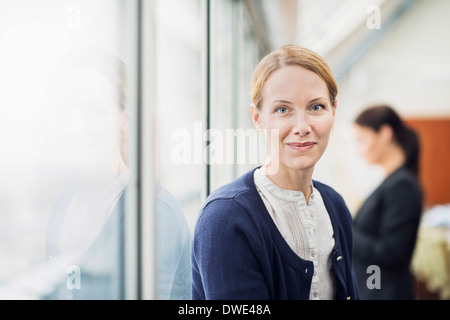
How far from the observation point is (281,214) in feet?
2.13

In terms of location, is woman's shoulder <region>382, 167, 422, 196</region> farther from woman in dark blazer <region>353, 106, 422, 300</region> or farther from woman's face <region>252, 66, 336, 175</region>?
woman's face <region>252, 66, 336, 175</region>

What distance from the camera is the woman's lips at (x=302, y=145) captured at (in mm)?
649

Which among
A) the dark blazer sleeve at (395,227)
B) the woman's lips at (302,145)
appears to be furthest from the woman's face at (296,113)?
the dark blazer sleeve at (395,227)

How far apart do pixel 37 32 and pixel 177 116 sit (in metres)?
0.29

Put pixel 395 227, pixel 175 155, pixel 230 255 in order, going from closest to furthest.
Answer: pixel 230 255 < pixel 175 155 < pixel 395 227

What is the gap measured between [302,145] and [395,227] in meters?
0.66

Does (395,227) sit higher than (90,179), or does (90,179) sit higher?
(90,179)

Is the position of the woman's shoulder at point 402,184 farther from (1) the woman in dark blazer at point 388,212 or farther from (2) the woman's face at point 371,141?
(2) the woman's face at point 371,141

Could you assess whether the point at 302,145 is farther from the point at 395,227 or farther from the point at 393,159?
the point at 393,159

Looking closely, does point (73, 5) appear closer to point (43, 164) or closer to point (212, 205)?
point (43, 164)

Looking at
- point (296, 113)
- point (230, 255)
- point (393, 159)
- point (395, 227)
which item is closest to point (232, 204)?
point (230, 255)

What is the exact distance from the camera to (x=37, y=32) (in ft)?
2.02

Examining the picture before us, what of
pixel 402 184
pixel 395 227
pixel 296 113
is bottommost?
pixel 395 227
